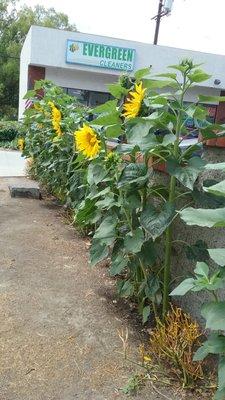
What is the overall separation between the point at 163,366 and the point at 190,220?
125cm

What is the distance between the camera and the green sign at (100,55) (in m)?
16.1

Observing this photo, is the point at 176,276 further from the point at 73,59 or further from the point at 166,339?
the point at 73,59

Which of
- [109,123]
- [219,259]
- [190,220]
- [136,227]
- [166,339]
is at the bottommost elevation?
[166,339]

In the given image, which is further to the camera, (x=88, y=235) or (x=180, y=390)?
(x=88, y=235)

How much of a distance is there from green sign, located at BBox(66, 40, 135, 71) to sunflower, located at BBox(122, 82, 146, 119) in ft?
47.8

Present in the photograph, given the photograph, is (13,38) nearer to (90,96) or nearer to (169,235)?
(90,96)

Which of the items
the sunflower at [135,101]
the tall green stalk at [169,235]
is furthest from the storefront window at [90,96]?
the tall green stalk at [169,235]

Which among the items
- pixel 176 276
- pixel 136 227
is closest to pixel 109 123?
pixel 136 227

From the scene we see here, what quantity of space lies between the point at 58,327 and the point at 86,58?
15.1 meters

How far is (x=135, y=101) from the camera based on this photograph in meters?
2.34

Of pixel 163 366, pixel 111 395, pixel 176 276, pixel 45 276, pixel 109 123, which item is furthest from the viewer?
pixel 45 276

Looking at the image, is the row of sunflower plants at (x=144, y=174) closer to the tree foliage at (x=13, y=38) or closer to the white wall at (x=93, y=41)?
the white wall at (x=93, y=41)

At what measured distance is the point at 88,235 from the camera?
459 centimetres

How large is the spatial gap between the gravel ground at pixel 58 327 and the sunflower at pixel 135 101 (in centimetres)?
134
